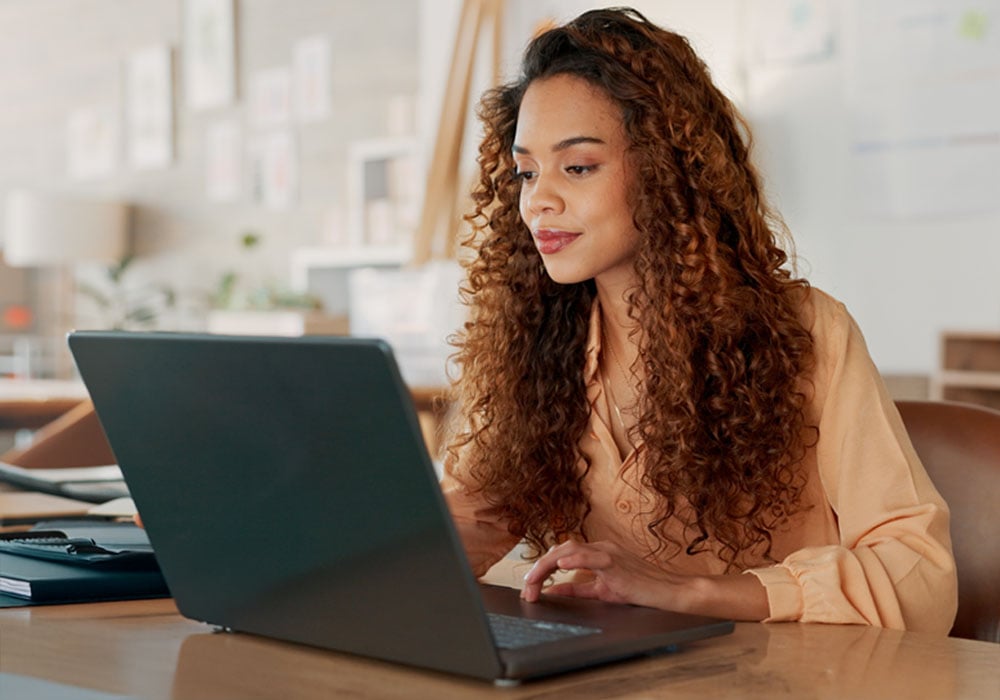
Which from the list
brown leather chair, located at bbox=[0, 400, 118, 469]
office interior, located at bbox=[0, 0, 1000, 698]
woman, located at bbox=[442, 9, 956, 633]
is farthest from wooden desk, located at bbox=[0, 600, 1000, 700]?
brown leather chair, located at bbox=[0, 400, 118, 469]

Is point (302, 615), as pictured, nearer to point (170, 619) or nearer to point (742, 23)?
point (170, 619)

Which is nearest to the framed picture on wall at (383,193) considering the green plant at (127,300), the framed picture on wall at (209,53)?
the framed picture on wall at (209,53)

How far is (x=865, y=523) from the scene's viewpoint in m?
1.34

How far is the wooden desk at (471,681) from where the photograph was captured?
2.90 ft

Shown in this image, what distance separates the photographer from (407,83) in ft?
18.8

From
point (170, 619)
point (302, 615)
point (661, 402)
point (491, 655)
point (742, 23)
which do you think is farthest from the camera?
point (742, 23)

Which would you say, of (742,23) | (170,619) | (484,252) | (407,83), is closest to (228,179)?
(407,83)

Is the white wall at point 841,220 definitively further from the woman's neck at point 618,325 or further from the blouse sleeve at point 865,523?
the blouse sleeve at point 865,523

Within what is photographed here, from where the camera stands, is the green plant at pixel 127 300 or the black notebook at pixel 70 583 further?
the green plant at pixel 127 300

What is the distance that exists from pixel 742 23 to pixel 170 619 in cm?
386

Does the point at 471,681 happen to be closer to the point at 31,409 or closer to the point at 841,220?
the point at 31,409

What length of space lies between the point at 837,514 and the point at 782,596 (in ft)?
0.89

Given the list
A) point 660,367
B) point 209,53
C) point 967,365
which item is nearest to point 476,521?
point 660,367

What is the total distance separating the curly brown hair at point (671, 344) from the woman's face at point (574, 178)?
0.06ft
